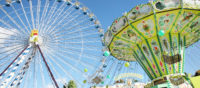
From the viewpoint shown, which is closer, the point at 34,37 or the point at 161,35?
the point at 161,35

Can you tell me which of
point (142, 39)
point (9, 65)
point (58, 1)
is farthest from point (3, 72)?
point (142, 39)

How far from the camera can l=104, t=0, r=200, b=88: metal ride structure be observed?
30.0ft

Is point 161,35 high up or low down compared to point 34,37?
up

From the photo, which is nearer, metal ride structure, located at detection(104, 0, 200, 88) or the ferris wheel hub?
metal ride structure, located at detection(104, 0, 200, 88)

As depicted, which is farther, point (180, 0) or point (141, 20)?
point (141, 20)

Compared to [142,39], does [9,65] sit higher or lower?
lower

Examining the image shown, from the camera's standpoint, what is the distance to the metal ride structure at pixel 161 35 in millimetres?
9133

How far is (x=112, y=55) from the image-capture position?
1410cm

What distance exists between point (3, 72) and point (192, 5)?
44.3 ft

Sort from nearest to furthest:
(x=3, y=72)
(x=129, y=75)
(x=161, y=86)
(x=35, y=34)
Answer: (x=161, y=86) < (x=3, y=72) < (x=35, y=34) < (x=129, y=75)

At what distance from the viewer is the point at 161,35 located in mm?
8781

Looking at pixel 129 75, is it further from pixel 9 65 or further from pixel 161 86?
pixel 9 65

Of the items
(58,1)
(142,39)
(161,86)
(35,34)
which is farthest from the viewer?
(58,1)

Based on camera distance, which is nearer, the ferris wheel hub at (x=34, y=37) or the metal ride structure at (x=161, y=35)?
the metal ride structure at (x=161, y=35)
